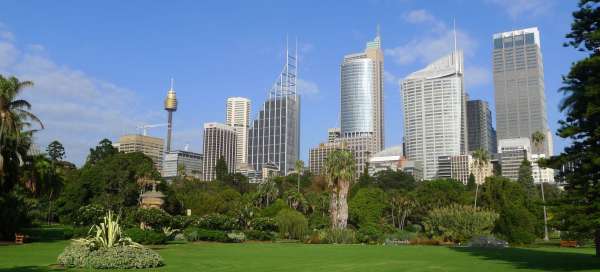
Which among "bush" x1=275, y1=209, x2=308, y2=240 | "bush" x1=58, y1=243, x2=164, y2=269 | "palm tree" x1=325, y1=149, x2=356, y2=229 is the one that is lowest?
"bush" x1=275, y1=209, x2=308, y2=240

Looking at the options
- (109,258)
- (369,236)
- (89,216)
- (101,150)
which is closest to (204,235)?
(89,216)

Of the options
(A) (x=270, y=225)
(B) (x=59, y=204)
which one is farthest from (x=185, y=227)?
(B) (x=59, y=204)

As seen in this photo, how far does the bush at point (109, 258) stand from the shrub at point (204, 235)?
28300 millimetres

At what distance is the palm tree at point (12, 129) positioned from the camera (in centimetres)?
3722

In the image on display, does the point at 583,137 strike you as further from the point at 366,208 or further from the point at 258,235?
the point at 366,208

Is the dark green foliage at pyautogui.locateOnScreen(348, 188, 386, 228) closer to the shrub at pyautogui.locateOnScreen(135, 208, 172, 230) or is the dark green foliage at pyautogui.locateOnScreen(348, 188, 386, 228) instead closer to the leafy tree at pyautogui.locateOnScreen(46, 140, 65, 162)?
the shrub at pyautogui.locateOnScreen(135, 208, 172, 230)

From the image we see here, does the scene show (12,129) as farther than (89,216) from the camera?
No

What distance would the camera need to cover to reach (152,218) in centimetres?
5128

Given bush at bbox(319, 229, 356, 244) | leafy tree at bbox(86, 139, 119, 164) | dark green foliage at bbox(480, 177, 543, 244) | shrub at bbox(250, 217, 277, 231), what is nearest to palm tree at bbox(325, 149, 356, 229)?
bush at bbox(319, 229, 356, 244)

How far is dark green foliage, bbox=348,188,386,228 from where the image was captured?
250ft

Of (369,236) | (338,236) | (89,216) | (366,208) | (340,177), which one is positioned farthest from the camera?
(366,208)

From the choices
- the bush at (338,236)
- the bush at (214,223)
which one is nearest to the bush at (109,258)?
the bush at (338,236)

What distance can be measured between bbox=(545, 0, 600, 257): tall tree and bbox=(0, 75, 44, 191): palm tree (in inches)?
1281

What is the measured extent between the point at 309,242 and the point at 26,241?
24.3 meters
